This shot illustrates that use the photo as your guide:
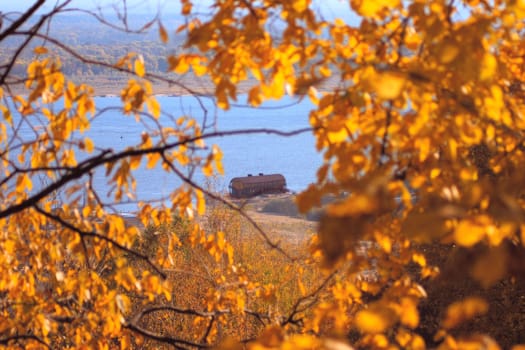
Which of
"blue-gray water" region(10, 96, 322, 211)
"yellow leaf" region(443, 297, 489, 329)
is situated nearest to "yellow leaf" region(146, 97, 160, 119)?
"yellow leaf" region(443, 297, 489, 329)

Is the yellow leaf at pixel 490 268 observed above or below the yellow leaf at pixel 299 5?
below

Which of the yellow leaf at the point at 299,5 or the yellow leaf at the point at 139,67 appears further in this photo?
the yellow leaf at the point at 139,67

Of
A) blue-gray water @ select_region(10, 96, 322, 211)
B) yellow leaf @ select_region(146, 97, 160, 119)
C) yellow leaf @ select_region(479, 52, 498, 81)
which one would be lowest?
yellow leaf @ select_region(479, 52, 498, 81)

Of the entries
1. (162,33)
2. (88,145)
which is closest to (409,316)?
(162,33)

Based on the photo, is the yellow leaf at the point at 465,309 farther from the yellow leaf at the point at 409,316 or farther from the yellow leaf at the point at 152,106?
the yellow leaf at the point at 152,106

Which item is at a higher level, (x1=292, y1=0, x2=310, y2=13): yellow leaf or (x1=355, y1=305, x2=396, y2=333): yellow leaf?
(x1=292, y1=0, x2=310, y2=13): yellow leaf

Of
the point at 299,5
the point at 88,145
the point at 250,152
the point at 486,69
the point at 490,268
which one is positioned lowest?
the point at 490,268

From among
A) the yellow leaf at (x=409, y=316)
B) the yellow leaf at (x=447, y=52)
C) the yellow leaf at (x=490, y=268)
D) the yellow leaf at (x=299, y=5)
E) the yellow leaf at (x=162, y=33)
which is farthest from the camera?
the yellow leaf at (x=162, y=33)

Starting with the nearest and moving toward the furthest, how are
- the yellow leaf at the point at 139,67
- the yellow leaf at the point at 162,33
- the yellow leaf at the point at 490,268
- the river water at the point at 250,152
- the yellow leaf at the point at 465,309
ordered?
the yellow leaf at the point at 490,268 < the yellow leaf at the point at 465,309 < the yellow leaf at the point at 162,33 < the yellow leaf at the point at 139,67 < the river water at the point at 250,152

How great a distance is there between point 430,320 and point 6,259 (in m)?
10.7

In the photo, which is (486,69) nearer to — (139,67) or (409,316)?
(409,316)

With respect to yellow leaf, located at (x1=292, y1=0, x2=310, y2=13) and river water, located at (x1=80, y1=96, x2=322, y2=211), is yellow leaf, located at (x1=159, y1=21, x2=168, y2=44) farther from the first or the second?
river water, located at (x1=80, y1=96, x2=322, y2=211)

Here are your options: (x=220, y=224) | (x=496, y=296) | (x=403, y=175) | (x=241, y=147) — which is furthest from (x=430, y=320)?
(x=241, y=147)

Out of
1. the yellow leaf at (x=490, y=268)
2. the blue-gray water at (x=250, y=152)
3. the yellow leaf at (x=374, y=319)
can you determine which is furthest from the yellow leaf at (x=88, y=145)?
the blue-gray water at (x=250, y=152)
